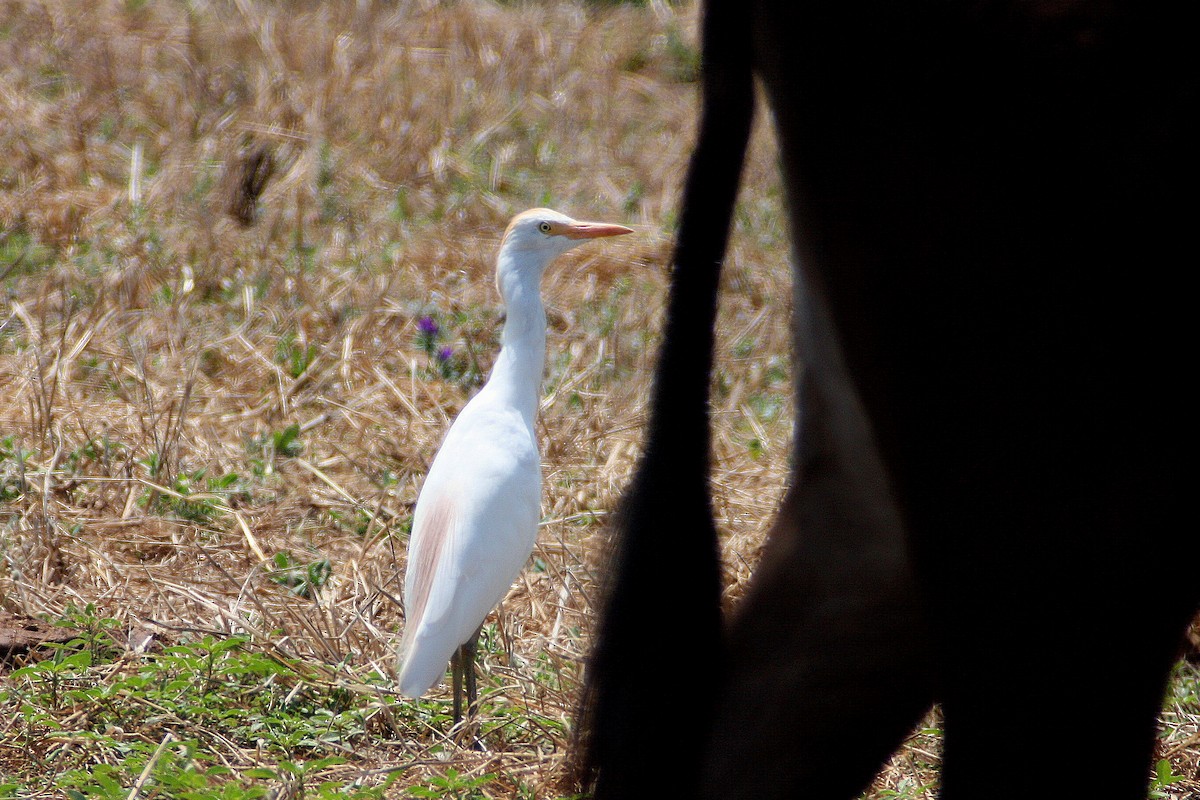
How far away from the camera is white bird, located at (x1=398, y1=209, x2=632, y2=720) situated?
2373mm

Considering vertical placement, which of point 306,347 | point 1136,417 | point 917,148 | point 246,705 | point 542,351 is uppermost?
point 917,148

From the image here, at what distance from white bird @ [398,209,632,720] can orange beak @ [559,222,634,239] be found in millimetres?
191

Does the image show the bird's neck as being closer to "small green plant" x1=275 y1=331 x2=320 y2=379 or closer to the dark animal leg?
the dark animal leg

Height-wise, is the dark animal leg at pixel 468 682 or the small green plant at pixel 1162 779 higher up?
the small green plant at pixel 1162 779

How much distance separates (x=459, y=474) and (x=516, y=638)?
43 centimetres

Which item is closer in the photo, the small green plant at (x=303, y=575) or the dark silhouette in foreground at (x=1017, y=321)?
the dark silhouette in foreground at (x=1017, y=321)

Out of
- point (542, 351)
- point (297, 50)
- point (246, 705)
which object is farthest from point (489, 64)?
point (246, 705)

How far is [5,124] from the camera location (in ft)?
A: 18.0

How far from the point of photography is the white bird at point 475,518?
2373mm

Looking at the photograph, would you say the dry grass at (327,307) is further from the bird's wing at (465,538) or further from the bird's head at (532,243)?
the bird's head at (532,243)

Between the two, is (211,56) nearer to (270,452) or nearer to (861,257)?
(270,452)

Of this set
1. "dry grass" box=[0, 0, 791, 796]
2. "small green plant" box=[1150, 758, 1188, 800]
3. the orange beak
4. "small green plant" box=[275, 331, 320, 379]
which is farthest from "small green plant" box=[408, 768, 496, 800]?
"small green plant" box=[275, 331, 320, 379]

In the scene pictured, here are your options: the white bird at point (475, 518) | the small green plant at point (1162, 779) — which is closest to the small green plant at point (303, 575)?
the white bird at point (475, 518)

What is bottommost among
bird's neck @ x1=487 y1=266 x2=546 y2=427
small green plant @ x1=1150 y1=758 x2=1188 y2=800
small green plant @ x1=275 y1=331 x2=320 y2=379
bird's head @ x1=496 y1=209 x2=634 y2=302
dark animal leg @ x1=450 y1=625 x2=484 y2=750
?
dark animal leg @ x1=450 y1=625 x2=484 y2=750
